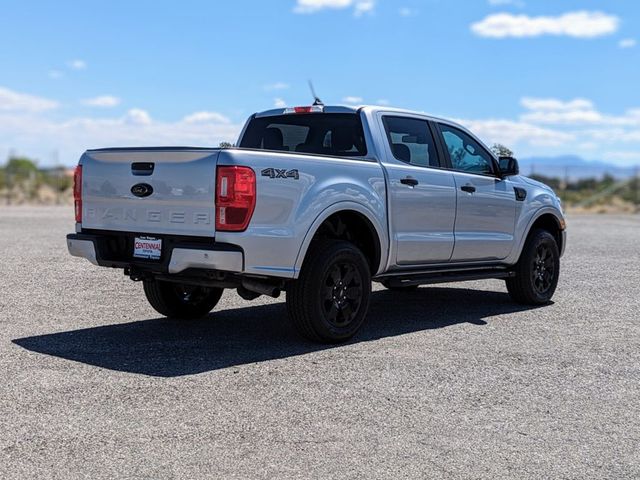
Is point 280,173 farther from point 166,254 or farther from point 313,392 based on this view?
point 313,392

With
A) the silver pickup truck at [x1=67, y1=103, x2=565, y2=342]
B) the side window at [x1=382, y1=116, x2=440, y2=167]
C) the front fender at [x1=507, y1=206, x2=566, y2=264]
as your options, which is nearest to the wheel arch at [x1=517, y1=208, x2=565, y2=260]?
the front fender at [x1=507, y1=206, x2=566, y2=264]

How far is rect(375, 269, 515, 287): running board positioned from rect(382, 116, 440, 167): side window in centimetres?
108

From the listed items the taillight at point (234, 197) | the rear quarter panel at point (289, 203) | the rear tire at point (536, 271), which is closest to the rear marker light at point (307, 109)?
the rear quarter panel at point (289, 203)

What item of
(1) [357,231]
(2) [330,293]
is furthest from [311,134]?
(2) [330,293]

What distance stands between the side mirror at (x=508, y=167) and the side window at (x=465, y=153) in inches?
5.1

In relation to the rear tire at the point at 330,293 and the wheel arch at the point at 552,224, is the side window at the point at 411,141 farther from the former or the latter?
the wheel arch at the point at 552,224

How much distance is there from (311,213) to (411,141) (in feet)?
6.31

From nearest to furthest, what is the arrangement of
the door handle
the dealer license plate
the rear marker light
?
the dealer license plate < the door handle < the rear marker light

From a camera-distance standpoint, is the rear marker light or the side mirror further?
the side mirror

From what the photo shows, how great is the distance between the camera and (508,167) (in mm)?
9156

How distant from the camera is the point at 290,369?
6246 millimetres

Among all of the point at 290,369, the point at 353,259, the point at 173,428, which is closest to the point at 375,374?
the point at 290,369

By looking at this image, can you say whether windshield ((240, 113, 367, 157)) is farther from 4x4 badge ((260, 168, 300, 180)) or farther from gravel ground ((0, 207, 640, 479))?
gravel ground ((0, 207, 640, 479))

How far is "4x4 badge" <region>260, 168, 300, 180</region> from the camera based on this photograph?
6.41 meters
